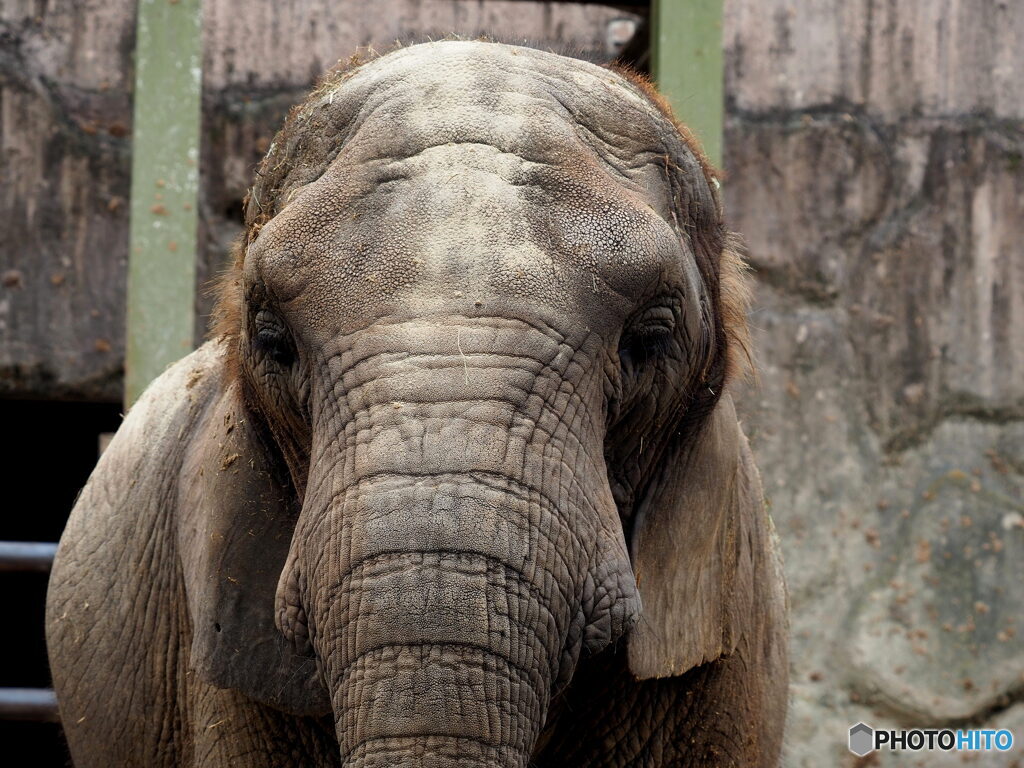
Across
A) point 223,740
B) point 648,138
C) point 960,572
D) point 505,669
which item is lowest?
point 960,572

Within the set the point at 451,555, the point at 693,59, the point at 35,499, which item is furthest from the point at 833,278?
the point at 35,499

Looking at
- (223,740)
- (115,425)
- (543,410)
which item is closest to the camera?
(543,410)

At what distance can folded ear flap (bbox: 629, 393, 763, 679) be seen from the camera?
2725 millimetres

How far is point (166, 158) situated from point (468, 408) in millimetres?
2826

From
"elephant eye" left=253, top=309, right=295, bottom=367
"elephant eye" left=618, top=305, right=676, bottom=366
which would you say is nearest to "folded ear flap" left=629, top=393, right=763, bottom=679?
"elephant eye" left=618, top=305, right=676, bottom=366

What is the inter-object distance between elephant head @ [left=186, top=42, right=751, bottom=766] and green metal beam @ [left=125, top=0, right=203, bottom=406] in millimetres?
1653

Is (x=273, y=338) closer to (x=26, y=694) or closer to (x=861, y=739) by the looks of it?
(x=26, y=694)

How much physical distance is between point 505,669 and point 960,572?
4.02 m

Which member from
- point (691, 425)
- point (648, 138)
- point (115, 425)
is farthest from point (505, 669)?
point (115, 425)

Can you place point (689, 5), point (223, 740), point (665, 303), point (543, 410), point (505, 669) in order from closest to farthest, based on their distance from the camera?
1. point (505, 669)
2. point (543, 410)
3. point (665, 303)
4. point (223, 740)
5. point (689, 5)

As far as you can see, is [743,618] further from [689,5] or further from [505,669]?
[689,5]

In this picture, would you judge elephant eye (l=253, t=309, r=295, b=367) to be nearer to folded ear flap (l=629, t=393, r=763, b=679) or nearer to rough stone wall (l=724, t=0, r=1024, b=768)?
folded ear flap (l=629, t=393, r=763, b=679)

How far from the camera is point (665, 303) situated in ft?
8.29

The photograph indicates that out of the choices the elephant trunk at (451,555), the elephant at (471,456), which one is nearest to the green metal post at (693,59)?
the elephant at (471,456)
